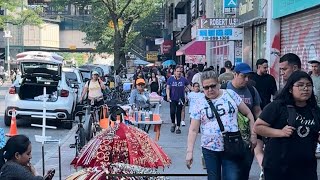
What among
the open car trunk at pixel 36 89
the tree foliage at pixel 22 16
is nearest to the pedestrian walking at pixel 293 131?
the open car trunk at pixel 36 89

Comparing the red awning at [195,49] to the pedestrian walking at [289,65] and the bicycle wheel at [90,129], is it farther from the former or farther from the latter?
the pedestrian walking at [289,65]

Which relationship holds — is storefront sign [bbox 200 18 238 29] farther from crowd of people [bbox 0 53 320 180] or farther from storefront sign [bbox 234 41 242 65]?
crowd of people [bbox 0 53 320 180]

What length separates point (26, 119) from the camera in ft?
62.0

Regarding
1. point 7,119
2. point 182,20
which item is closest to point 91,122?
point 7,119

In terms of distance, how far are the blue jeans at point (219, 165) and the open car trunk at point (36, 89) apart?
10681 millimetres

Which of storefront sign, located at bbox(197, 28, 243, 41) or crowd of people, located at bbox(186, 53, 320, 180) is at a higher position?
storefront sign, located at bbox(197, 28, 243, 41)

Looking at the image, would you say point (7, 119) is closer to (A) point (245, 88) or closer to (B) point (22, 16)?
(A) point (245, 88)

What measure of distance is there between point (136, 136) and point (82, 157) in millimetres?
613

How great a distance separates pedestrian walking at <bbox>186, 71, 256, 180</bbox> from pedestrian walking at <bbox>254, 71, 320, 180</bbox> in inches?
48.3

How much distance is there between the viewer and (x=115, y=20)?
45438 millimetres

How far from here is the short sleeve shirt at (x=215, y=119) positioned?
673 cm

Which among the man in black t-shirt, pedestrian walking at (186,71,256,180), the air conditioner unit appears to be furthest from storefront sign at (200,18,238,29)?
the air conditioner unit

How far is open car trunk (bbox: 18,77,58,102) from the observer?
17250 millimetres

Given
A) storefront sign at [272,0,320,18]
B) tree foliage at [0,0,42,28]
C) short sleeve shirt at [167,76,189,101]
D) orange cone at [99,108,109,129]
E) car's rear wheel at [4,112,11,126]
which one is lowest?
car's rear wheel at [4,112,11,126]
